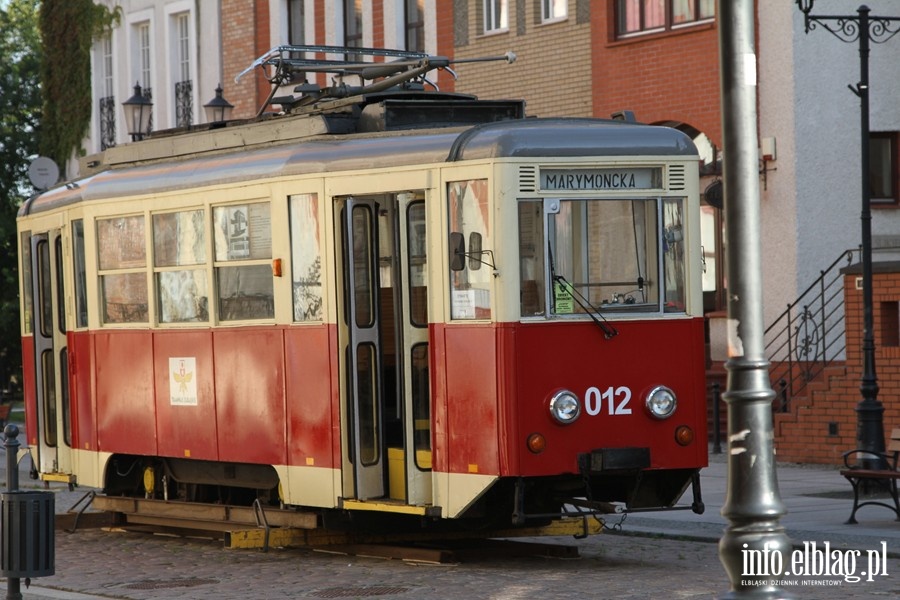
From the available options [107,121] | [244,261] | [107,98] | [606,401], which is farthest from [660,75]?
[107,98]

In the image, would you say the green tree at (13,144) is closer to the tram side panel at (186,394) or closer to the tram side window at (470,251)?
the tram side panel at (186,394)

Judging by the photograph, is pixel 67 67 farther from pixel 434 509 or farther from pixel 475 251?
pixel 434 509

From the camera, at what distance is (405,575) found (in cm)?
1323

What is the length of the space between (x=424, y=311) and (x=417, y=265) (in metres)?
0.33

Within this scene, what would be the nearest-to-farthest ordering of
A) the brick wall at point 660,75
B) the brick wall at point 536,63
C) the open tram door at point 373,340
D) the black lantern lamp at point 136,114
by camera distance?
the open tram door at point 373,340
the black lantern lamp at point 136,114
the brick wall at point 660,75
the brick wall at point 536,63

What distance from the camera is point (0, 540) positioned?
11.9 metres

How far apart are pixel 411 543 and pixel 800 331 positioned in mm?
10982

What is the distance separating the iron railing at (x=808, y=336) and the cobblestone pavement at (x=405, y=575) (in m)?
8.63

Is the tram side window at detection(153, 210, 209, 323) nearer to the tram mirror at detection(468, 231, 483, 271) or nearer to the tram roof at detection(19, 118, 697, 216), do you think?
the tram roof at detection(19, 118, 697, 216)

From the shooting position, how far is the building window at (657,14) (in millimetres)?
26766

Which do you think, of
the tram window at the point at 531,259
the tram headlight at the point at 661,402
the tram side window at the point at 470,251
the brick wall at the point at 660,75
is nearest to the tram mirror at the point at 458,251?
the tram side window at the point at 470,251

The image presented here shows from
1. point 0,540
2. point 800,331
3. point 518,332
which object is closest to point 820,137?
point 800,331

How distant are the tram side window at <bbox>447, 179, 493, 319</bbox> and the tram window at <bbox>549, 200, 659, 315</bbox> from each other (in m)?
0.45

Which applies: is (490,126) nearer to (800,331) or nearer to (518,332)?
(518,332)
